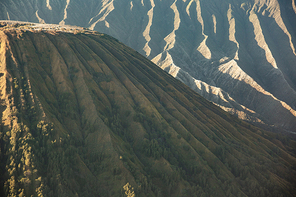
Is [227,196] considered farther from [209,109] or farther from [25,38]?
[25,38]

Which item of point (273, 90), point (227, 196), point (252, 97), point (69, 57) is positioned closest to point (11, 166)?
point (69, 57)

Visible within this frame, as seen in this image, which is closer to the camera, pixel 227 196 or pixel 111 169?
pixel 111 169

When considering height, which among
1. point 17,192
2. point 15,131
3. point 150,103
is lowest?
point 17,192

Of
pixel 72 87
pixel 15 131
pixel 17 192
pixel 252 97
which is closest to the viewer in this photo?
pixel 17 192

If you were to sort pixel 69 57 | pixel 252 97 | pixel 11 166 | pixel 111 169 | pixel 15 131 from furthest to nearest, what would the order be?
1. pixel 252 97
2. pixel 69 57
3. pixel 111 169
4. pixel 15 131
5. pixel 11 166

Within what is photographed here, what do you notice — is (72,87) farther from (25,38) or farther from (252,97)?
(252,97)

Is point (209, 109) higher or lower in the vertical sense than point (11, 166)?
higher
